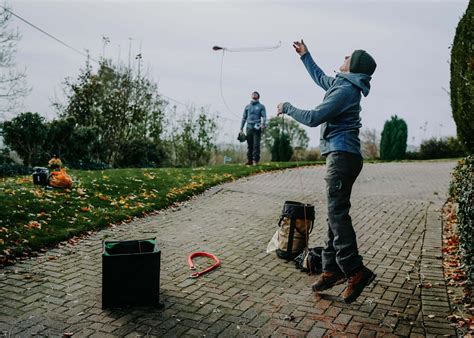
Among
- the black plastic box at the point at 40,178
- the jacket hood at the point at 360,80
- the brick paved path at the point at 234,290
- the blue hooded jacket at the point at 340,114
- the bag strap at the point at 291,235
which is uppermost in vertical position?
the jacket hood at the point at 360,80

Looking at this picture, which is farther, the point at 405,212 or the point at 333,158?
the point at 405,212

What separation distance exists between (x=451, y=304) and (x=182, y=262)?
2996 millimetres

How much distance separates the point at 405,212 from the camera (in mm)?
8805

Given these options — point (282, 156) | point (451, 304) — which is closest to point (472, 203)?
point (451, 304)

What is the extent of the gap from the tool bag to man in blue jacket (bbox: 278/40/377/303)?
3.68 ft

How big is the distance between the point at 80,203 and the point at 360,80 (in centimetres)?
567

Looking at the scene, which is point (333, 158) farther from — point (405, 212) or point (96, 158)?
point (96, 158)

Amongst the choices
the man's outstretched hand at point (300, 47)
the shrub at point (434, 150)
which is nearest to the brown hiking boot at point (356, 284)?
the man's outstretched hand at point (300, 47)

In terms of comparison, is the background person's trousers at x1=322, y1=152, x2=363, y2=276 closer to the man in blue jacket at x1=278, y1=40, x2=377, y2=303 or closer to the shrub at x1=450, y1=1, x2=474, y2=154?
the man in blue jacket at x1=278, y1=40, x2=377, y2=303

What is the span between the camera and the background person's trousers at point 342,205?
162 inches

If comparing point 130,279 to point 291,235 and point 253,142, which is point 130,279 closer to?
point 291,235

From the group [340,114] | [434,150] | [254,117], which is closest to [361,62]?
[340,114]

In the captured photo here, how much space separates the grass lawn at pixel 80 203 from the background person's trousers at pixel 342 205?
12.3ft

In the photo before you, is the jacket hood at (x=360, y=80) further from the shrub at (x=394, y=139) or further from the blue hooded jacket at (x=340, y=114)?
the shrub at (x=394, y=139)
